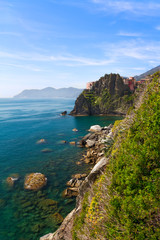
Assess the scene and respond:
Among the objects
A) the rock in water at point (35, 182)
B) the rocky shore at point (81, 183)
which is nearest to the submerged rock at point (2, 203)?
the rock in water at point (35, 182)

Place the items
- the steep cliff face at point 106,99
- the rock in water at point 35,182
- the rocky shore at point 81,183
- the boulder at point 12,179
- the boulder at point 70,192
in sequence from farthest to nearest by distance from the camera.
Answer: the steep cliff face at point 106,99 → the boulder at point 12,179 → the rock in water at point 35,182 → the boulder at point 70,192 → the rocky shore at point 81,183

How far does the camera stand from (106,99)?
342ft

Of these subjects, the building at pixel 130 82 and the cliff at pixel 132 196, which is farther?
the building at pixel 130 82

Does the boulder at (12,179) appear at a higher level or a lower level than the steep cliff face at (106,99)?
lower

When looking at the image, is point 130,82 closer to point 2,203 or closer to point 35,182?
point 35,182

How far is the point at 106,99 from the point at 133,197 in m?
98.7

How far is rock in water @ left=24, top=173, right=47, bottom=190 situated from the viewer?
80.2ft

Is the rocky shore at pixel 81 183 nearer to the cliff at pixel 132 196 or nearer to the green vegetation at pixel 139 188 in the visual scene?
the cliff at pixel 132 196

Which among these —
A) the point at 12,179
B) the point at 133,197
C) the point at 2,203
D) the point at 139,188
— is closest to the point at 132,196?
the point at 133,197

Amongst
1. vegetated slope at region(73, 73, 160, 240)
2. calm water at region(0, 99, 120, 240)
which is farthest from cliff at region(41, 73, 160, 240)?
calm water at region(0, 99, 120, 240)

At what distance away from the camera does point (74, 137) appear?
52.3 m

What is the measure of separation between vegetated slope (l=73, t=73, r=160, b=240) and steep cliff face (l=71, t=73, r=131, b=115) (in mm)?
91052

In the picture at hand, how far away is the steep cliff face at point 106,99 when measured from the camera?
102m

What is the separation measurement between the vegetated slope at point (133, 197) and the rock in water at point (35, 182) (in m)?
14.5
